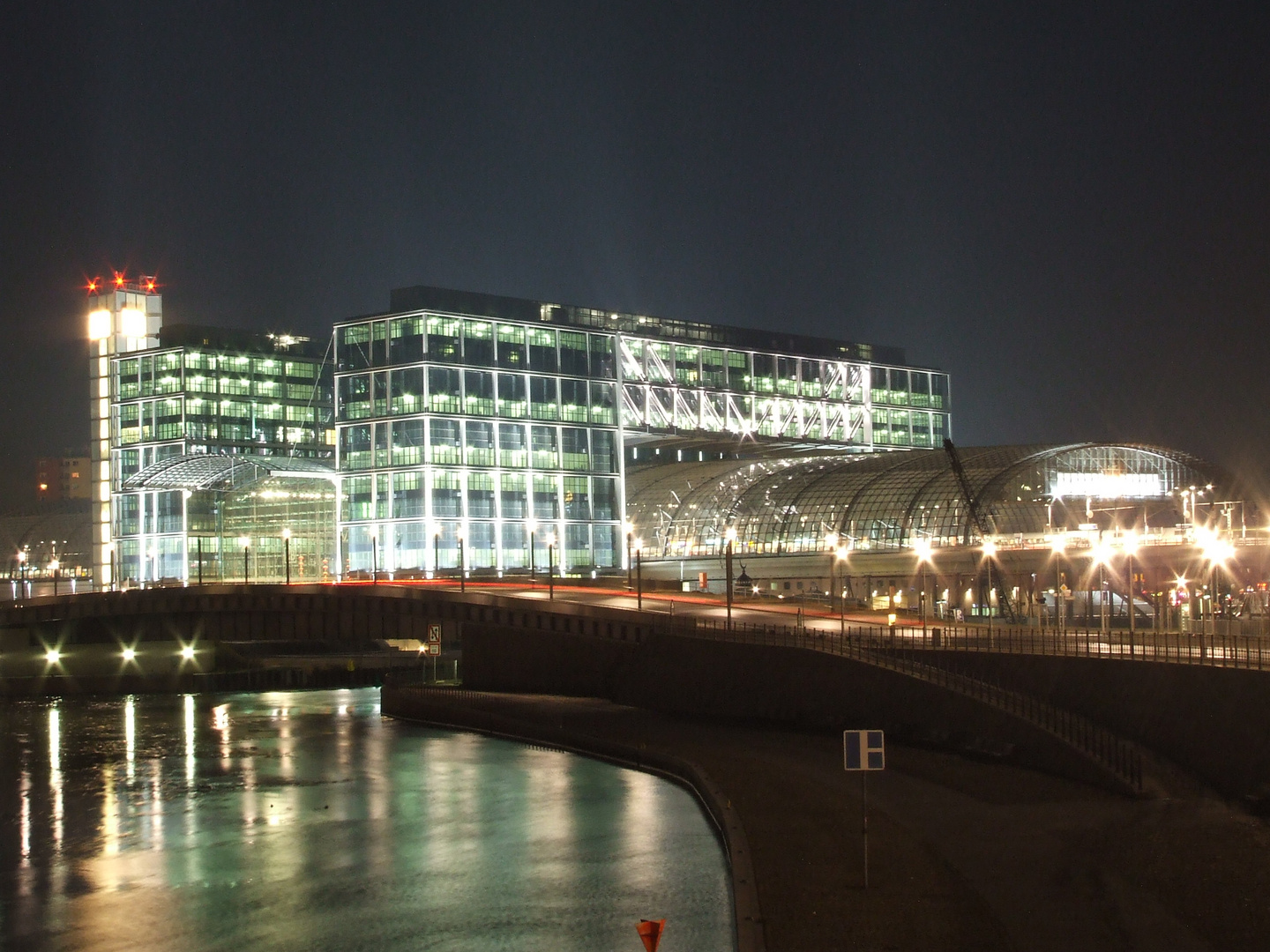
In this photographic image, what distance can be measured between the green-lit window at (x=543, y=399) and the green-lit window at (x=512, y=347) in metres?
2.23

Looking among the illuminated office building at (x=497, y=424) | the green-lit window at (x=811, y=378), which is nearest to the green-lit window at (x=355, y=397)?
the illuminated office building at (x=497, y=424)

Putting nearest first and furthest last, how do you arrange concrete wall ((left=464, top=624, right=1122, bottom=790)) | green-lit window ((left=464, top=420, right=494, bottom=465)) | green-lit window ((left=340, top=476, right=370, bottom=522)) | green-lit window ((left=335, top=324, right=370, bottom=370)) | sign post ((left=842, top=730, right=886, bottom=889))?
1. sign post ((left=842, top=730, right=886, bottom=889))
2. concrete wall ((left=464, top=624, right=1122, bottom=790))
3. green-lit window ((left=464, top=420, right=494, bottom=465))
4. green-lit window ((left=340, top=476, right=370, bottom=522))
5. green-lit window ((left=335, top=324, right=370, bottom=370))

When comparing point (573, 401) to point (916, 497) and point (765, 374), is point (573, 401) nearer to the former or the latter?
point (765, 374)

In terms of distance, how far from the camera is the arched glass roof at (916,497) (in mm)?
132625

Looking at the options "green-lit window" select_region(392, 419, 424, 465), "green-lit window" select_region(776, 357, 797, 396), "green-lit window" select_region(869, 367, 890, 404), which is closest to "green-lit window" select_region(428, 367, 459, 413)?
"green-lit window" select_region(392, 419, 424, 465)

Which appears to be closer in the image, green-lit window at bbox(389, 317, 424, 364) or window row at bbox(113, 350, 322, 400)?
green-lit window at bbox(389, 317, 424, 364)

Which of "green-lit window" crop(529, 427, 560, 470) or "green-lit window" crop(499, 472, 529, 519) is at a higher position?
"green-lit window" crop(529, 427, 560, 470)

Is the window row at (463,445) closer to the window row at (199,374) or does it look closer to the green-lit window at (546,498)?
the green-lit window at (546,498)

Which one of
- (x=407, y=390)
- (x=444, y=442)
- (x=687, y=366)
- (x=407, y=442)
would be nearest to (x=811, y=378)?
(x=687, y=366)

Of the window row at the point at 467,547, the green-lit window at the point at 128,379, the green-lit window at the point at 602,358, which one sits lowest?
the window row at the point at 467,547

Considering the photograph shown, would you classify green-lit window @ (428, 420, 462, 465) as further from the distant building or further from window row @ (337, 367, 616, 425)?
the distant building

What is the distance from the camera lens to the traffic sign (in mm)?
37219

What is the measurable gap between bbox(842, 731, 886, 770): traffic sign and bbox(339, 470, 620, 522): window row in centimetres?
10927

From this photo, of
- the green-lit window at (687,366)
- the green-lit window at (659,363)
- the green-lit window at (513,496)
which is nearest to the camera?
the green-lit window at (513,496)
